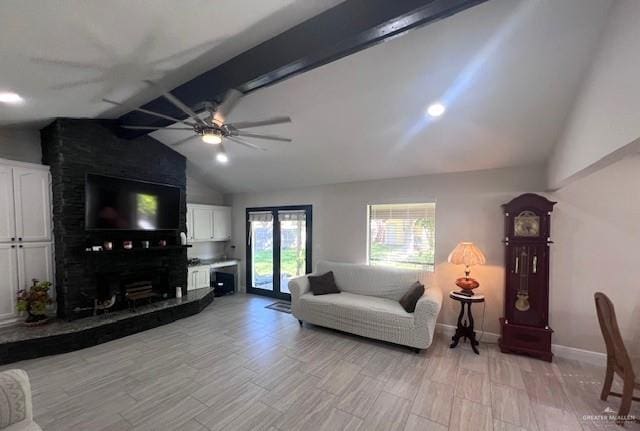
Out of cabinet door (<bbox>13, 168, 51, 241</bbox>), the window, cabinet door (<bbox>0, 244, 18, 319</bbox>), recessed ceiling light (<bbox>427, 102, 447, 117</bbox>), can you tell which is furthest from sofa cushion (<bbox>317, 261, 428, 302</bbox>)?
cabinet door (<bbox>0, 244, 18, 319</bbox>)

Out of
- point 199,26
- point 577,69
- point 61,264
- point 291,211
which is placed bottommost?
point 61,264

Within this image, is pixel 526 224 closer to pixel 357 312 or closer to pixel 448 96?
pixel 448 96

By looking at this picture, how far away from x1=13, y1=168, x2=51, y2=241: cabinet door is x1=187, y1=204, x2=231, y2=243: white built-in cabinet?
2.06 m

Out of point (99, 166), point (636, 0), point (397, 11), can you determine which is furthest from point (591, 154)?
point (99, 166)

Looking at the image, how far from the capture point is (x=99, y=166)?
3.85 meters

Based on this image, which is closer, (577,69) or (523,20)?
(523,20)

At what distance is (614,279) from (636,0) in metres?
2.88

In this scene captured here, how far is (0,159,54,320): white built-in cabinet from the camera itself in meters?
3.31

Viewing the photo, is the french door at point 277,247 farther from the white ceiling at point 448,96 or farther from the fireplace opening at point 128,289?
the fireplace opening at point 128,289

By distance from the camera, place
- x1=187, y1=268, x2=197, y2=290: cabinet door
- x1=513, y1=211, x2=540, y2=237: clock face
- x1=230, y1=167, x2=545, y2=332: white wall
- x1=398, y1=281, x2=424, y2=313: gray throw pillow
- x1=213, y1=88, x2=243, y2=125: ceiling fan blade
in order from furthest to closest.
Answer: x1=187, y1=268, x2=197, y2=290: cabinet door
x1=230, y1=167, x2=545, y2=332: white wall
x1=398, y1=281, x2=424, y2=313: gray throw pillow
x1=513, y1=211, x2=540, y2=237: clock face
x1=213, y1=88, x2=243, y2=125: ceiling fan blade

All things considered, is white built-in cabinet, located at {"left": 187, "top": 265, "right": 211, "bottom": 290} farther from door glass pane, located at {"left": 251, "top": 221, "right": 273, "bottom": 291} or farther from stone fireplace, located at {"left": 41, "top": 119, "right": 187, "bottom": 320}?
door glass pane, located at {"left": 251, "top": 221, "right": 273, "bottom": 291}

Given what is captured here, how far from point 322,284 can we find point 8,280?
4196mm

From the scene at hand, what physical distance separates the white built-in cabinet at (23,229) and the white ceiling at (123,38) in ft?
4.46

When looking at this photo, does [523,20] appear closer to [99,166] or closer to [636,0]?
[636,0]
